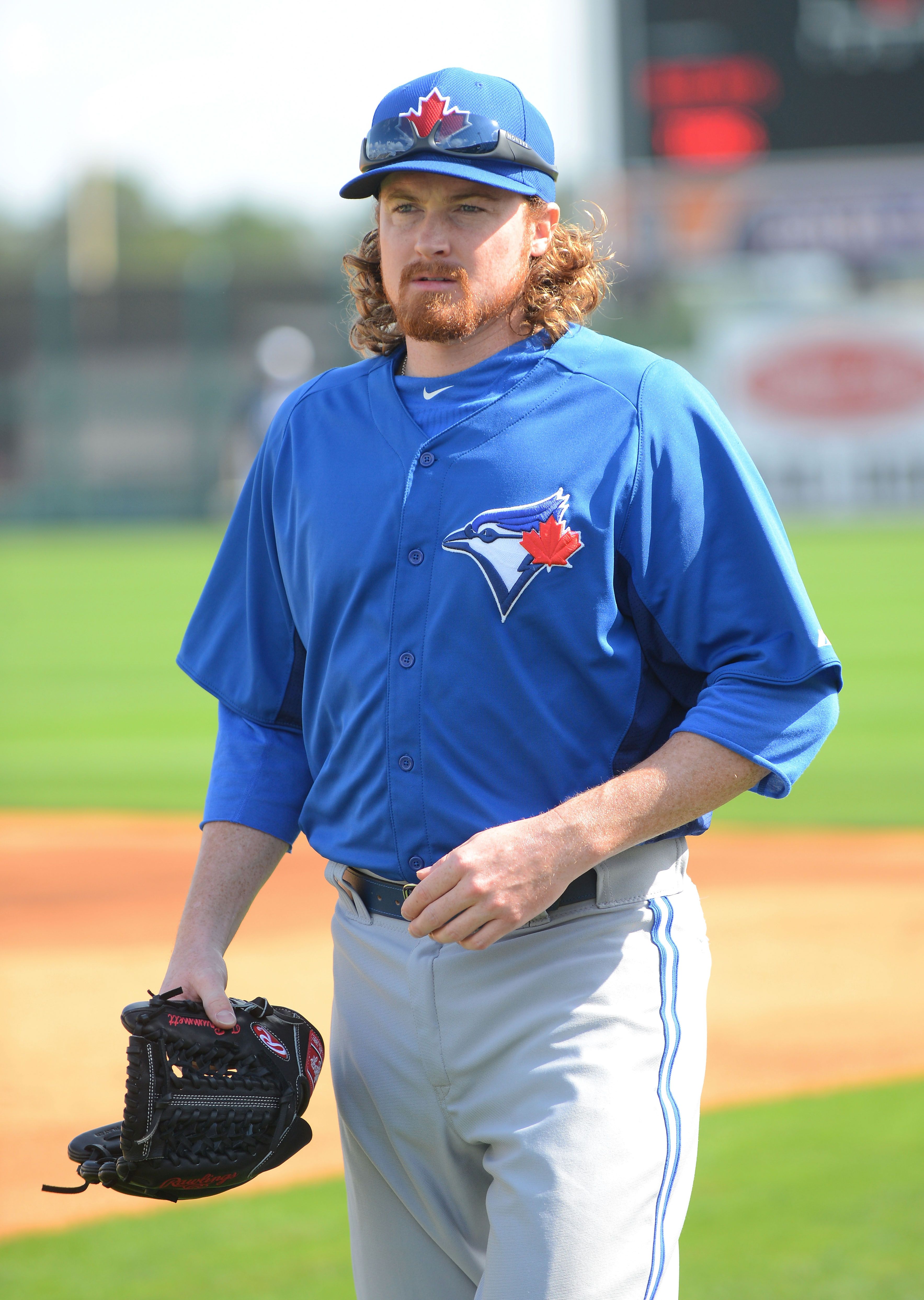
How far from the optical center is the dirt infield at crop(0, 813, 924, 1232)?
4211 millimetres

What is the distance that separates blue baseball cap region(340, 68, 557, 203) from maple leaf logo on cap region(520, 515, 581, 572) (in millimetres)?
432

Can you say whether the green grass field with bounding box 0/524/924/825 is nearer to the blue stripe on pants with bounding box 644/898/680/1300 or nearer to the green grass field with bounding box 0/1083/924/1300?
the green grass field with bounding box 0/1083/924/1300

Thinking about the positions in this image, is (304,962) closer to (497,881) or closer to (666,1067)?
(666,1067)

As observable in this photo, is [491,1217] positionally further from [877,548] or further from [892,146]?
[877,548]

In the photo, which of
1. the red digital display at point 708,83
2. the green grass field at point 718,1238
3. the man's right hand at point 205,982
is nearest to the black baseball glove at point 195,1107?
the man's right hand at point 205,982

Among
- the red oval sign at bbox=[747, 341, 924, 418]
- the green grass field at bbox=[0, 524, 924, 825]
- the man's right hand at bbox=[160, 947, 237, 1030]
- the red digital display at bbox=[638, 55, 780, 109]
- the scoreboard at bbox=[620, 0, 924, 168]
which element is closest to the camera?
the man's right hand at bbox=[160, 947, 237, 1030]

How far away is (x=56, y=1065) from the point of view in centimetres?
454

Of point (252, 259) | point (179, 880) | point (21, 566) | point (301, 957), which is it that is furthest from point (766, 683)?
point (252, 259)

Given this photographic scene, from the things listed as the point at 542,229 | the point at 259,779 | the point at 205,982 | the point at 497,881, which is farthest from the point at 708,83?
the point at 497,881

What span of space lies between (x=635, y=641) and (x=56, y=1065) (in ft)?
10.4

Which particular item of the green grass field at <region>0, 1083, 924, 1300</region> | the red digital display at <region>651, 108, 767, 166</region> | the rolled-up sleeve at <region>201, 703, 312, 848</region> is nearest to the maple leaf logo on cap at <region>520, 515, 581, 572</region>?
the rolled-up sleeve at <region>201, 703, 312, 848</region>

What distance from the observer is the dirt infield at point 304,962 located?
4211mm

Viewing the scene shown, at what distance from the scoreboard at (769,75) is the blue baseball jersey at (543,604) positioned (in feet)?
61.7

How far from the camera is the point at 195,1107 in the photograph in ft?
6.39
